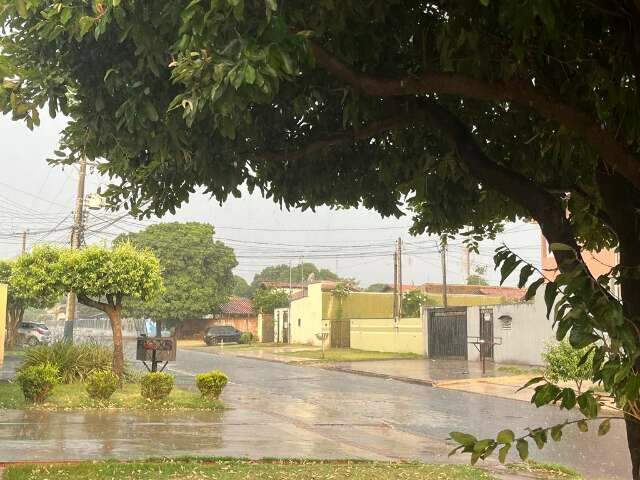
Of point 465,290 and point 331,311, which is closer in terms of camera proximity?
point 331,311

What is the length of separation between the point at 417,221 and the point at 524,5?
13.6ft

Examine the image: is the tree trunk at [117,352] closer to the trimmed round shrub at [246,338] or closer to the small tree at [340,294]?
the small tree at [340,294]

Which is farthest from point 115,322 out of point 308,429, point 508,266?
point 508,266

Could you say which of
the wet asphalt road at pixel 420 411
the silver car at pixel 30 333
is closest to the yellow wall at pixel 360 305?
the silver car at pixel 30 333

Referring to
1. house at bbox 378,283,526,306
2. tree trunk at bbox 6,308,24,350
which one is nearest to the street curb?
tree trunk at bbox 6,308,24,350

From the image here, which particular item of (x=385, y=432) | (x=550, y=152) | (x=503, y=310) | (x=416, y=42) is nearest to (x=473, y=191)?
(x=550, y=152)

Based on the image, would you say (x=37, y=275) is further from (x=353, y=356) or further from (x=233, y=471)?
(x=353, y=356)

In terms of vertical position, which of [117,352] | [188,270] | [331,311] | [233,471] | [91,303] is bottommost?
[233,471]

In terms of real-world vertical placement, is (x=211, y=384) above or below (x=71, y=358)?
below

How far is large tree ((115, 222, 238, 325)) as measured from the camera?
62844 mm

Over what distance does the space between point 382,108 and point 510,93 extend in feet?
5.04

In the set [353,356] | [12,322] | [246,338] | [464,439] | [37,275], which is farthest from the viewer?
[246,338]

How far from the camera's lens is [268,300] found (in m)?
58.1

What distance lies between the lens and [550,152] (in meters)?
4.96
